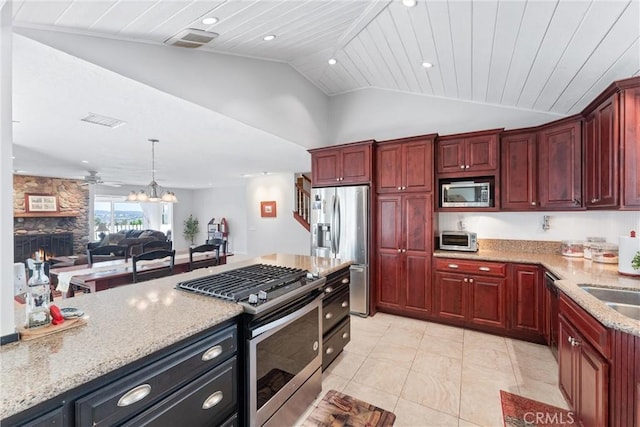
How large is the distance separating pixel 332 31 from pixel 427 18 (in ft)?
3.27

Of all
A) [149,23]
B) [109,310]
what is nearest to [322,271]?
[109,310]

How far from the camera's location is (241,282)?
6.39 ft

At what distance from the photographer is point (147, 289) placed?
1.90 metres

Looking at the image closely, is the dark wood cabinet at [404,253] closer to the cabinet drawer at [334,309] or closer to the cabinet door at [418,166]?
the cabinet door at [418,166]

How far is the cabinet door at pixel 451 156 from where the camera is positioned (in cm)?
358

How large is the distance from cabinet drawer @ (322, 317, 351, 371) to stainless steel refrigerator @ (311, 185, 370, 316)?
1049mm

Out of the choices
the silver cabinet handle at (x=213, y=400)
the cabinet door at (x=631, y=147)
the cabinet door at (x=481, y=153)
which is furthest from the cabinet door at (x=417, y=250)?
the silver cabinet handle at (x=213, y=400)

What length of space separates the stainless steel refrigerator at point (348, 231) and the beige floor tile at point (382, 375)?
1.16 meters

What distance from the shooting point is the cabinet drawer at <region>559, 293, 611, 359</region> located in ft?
4.85

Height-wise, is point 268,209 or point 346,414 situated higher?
point 268,209

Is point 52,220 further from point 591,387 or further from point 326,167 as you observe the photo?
point 591,387

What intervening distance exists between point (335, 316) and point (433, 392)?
99 cm

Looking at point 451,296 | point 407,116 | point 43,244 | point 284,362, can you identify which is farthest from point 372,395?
point 43,244

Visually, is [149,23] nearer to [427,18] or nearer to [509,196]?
[427,18]
